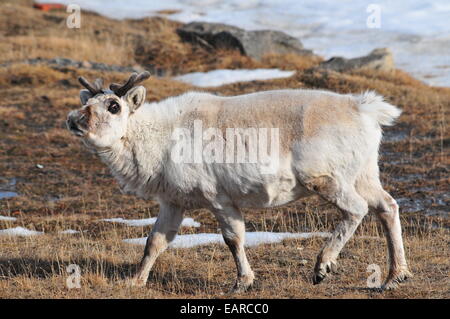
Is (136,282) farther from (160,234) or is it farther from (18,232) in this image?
(18,232)

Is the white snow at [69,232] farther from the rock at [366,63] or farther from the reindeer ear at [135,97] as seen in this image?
the rock at [366,63]

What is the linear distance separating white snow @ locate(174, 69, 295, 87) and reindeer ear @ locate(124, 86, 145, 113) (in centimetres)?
1618

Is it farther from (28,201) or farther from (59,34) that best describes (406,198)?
(59,34)

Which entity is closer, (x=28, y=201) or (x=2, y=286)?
(x=2, y=286)

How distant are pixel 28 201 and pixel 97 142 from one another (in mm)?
6885

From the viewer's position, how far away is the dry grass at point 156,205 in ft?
26.5

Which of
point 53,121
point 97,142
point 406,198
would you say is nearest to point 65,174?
point 53,121

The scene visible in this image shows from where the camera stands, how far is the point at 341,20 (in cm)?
3650

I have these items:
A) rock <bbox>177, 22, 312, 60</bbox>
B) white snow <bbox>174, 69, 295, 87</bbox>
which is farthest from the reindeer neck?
rock <bbox>177, 22, 312, 60</bbox>

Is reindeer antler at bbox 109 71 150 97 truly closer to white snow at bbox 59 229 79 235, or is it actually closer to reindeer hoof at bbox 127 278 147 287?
reindeer hoof at bbox 127 278 147 287

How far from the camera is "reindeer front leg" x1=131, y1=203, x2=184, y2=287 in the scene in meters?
8.13

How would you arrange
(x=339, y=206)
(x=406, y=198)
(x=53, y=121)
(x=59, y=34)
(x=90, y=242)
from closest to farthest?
(x=339, y=206) < (x=90, y=242) < (x=406, y=198) < (x=53, y=121) < (x=59, y=34)

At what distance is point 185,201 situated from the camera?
25.7 ft

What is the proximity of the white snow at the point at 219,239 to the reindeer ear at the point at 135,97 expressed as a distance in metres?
2.81
